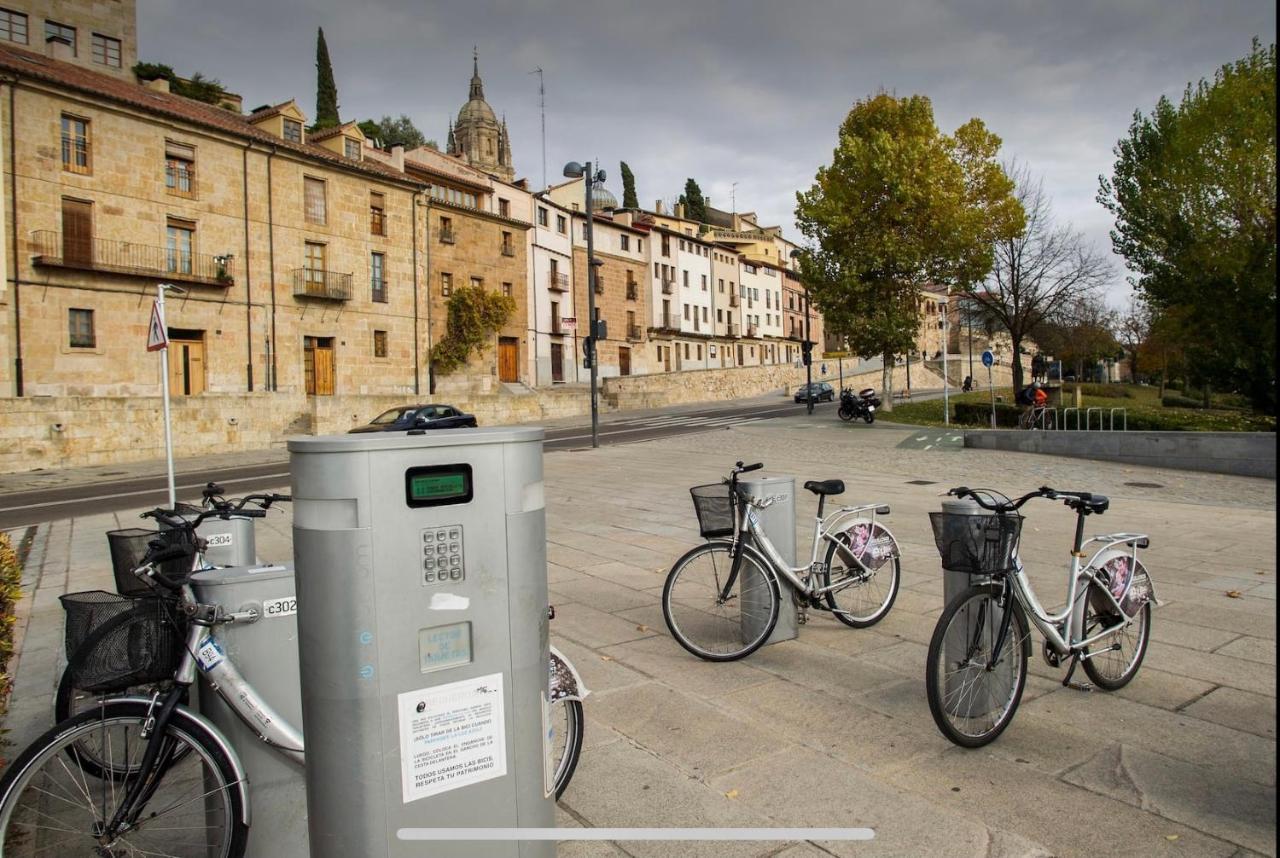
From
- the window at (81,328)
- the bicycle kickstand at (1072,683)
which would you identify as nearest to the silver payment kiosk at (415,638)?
the bicycle kickstand at (1072,683)

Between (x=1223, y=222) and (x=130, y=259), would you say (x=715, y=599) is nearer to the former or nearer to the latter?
(x=1223, y=222)

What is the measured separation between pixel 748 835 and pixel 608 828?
52 centimetres

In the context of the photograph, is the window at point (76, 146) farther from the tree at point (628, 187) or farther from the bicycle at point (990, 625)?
the tree at point (628, 187)

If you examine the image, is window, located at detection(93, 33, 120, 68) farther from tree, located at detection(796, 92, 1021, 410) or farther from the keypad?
the keypad

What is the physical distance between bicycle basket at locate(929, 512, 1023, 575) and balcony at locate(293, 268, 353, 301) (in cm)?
3330

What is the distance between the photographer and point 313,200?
34406 mm

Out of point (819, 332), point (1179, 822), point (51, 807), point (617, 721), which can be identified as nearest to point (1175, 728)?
point (1179, 822)

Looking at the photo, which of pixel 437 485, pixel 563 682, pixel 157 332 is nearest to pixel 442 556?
pixel 437 485

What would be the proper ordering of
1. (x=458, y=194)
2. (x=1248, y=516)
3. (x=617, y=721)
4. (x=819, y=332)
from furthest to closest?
1. (x=819, y=332)
2. (x=458, y=194)
3. (x=1248, y=516)
4. (x=617, y=721)

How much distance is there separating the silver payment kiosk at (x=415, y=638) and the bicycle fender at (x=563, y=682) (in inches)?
38.4

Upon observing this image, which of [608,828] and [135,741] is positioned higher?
A: [135,741]

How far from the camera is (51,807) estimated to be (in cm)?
287

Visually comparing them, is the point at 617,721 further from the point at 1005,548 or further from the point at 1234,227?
the point at 1234,227

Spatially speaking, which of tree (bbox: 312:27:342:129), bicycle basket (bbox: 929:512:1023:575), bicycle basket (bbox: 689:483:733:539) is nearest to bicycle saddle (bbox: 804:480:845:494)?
bicycle basket (bbox: 689:483:733:539)
